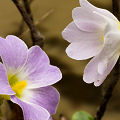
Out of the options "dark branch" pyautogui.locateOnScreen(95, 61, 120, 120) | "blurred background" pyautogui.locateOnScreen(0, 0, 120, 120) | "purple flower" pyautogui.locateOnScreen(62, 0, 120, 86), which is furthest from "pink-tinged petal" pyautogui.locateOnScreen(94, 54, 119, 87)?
"blurred background" pyautogui.locateOnScreen(0, 0, 120, 120)

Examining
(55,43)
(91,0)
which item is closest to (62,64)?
(55,43)

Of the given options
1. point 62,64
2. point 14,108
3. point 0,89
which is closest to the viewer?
point 0,89

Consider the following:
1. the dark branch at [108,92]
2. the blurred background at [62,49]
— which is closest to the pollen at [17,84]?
the dark branch at [108,92]

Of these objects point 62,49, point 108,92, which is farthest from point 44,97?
point 62,49

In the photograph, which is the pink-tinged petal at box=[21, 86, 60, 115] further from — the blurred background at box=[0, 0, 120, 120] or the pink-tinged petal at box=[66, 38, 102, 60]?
the blurred background at box=[0, 0, 120, 120]

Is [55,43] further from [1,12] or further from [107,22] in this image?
[107,22]

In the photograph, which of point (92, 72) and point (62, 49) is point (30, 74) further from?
point (62, 49)
